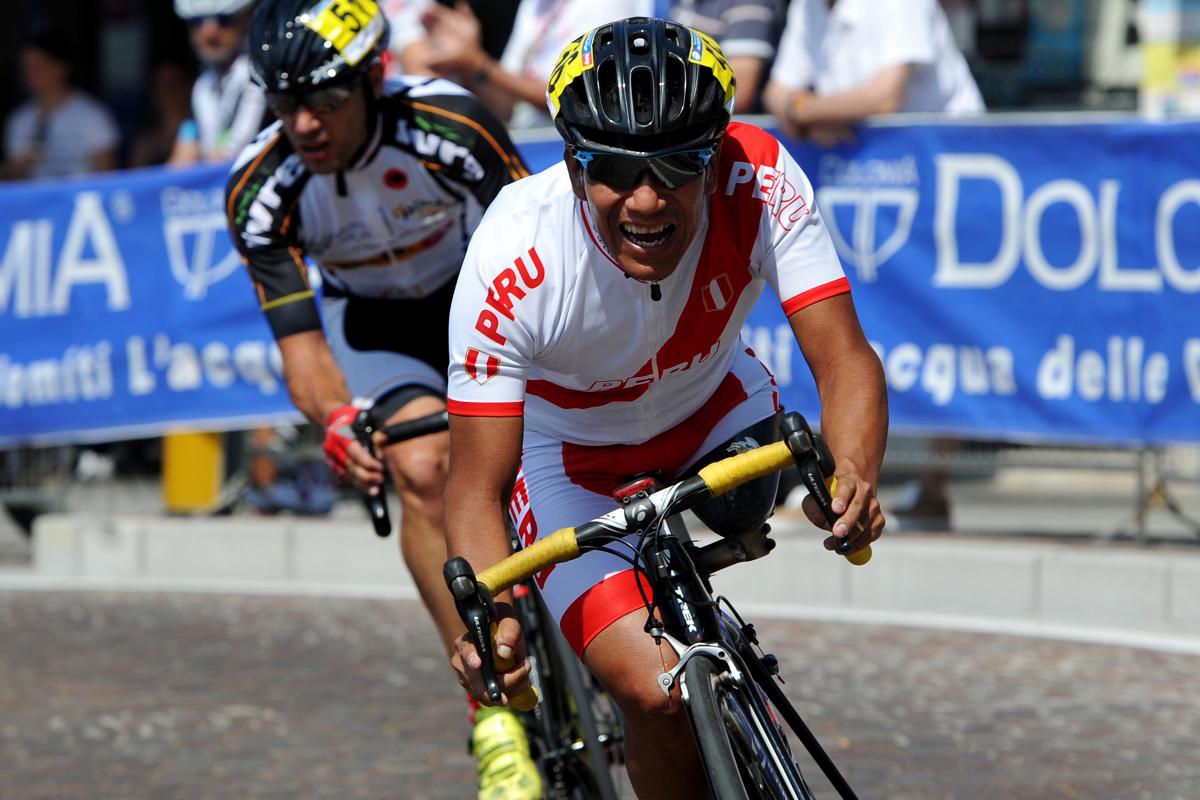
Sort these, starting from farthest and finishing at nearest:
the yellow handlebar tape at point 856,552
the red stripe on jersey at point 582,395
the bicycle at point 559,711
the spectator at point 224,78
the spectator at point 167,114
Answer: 1. the spectator at point 167,114
2. the spectator at point 224,78
3. the bicycle at point 559,711
4. the red stripe on jersey at point 582,395
5. the yellow handlebar tape at point 856,552

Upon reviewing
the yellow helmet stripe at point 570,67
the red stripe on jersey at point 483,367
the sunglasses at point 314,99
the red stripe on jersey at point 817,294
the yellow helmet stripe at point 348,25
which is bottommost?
the red stripe on jersey at point 483,367

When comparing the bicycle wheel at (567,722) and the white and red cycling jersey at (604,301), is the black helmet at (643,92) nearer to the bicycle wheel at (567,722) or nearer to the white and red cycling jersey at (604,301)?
the white and red cycling jersey at (604,301)

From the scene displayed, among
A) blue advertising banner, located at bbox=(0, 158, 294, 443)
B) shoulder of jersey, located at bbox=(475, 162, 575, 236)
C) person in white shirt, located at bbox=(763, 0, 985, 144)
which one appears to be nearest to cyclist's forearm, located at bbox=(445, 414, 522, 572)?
shoulder of jersey, located at bbox=(475, 162, 575, 236)

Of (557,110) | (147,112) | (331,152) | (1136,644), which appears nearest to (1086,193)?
(1136,644)

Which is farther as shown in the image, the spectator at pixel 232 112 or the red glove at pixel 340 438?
the spectator at pixel 232 112

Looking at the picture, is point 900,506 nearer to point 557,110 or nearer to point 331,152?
point 331,152

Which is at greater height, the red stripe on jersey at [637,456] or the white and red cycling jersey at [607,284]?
the white and red cycling jersey at [607,284]

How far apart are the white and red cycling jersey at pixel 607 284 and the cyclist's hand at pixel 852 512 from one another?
0.45m

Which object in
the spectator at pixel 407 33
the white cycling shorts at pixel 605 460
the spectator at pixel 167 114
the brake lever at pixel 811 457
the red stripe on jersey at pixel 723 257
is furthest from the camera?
the spectator at pixel 167 114

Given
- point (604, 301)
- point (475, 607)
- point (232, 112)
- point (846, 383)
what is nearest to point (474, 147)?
point (604, 301)

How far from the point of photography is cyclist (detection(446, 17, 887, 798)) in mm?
3744

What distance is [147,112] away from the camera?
17656mm

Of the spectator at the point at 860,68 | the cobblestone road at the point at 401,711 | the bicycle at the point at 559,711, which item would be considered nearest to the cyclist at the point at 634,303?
the bicycle at the point at 559,711

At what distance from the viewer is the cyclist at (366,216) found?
5293 millimetres
